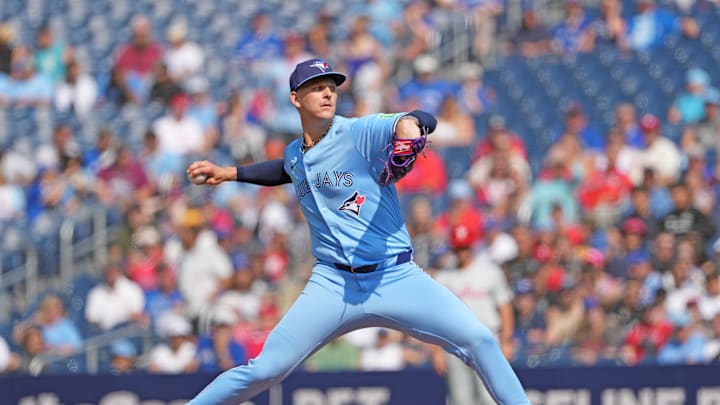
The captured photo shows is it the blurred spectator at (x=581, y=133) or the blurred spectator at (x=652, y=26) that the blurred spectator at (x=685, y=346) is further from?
the blurred spectator at (x=652, y=26)

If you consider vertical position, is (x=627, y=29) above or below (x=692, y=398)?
above

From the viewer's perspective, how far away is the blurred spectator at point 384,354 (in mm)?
11211

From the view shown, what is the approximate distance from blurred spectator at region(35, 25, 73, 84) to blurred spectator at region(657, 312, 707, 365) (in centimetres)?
851

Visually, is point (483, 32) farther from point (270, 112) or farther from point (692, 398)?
point (692, 398)

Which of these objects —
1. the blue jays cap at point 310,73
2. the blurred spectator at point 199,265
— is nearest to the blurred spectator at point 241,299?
the blurred spectator at point 199,265

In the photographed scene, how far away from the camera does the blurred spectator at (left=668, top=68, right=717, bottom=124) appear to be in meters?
15.0

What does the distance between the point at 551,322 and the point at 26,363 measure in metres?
4.28

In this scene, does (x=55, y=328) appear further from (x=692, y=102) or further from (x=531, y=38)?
(x=531, y=38)

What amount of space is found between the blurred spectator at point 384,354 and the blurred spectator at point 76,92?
6.24m

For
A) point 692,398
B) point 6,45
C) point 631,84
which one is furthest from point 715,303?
point 6,45

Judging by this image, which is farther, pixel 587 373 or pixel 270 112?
pixel 270 112

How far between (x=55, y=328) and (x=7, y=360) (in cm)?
71

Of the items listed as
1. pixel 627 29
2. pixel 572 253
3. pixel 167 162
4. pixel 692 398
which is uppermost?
pixel 627 29

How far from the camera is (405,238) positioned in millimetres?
6910
